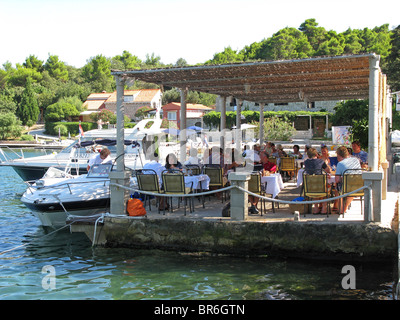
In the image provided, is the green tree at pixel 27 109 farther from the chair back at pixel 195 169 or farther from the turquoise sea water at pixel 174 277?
the turquoise sea water at pixel 174 277

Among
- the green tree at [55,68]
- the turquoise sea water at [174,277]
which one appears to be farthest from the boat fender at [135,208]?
the green tree at [55,68]

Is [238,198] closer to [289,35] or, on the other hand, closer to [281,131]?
[281,131]

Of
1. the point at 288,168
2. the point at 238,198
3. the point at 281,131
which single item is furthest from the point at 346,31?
the point at 238,198

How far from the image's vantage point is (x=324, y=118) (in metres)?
55.7

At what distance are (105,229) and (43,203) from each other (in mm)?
2656

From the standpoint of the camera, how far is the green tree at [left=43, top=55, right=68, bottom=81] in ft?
351

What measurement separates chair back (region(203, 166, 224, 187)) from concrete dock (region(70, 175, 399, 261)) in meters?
0.80

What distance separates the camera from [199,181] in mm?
10953

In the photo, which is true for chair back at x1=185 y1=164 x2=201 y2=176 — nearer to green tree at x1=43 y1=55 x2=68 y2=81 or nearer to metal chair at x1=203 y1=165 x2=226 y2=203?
metal chair at x1=203 y1=165 x2=226 y2=203

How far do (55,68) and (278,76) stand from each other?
105 m

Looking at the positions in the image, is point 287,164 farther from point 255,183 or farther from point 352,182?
point 352,182

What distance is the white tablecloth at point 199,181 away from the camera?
1076cm

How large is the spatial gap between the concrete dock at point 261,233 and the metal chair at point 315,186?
50 cm
